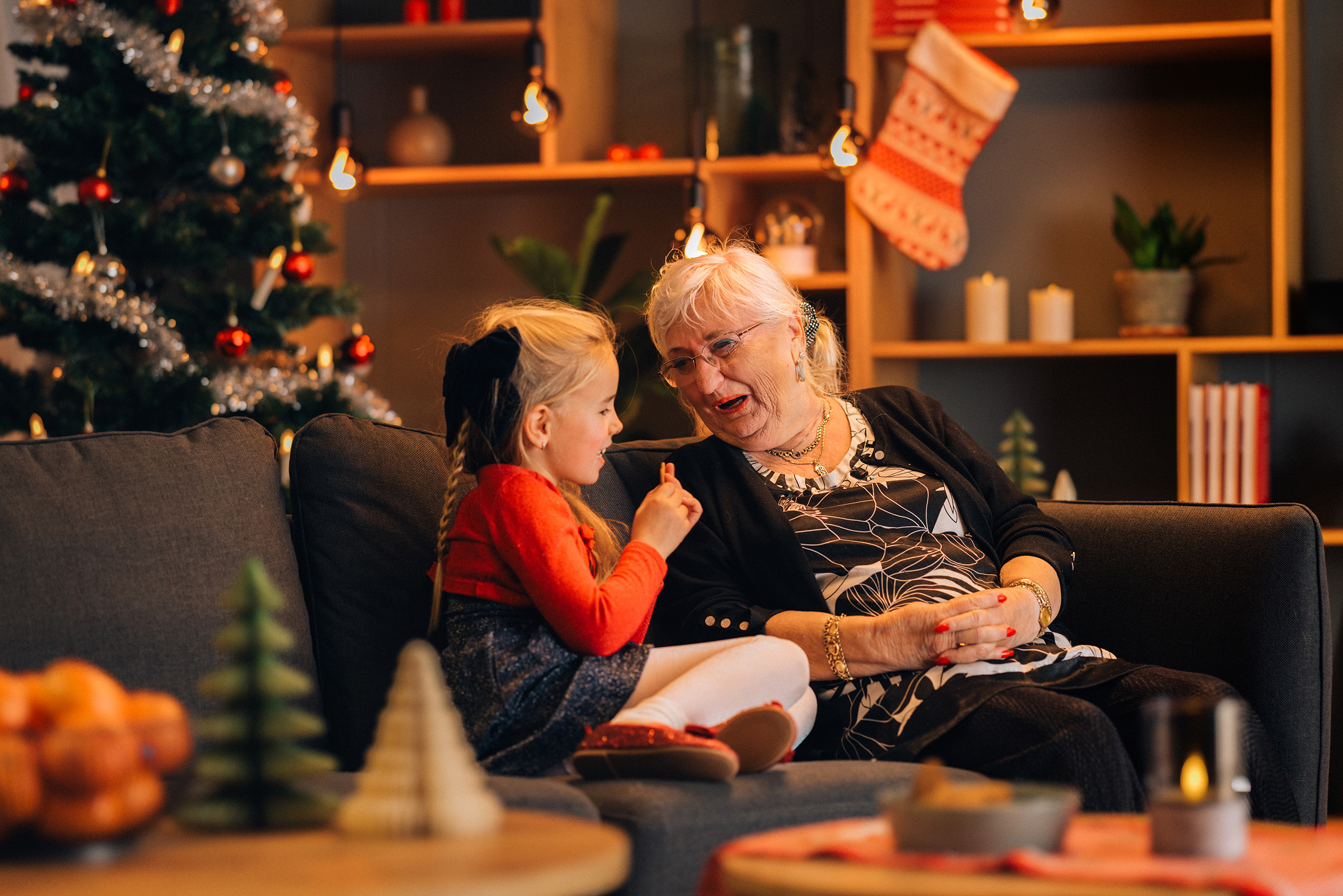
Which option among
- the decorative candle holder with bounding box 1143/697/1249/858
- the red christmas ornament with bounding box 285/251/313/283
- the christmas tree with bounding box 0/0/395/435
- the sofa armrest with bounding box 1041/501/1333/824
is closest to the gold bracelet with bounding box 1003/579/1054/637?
the sofa armrest with bounding box 1041/501/1333/824

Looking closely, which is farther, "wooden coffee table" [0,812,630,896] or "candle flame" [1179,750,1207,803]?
"candle flame" [1179,750,1207,803]

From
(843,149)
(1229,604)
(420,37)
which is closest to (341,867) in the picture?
(1229,604)

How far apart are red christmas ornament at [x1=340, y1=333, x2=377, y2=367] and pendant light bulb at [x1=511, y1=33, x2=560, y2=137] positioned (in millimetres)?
669

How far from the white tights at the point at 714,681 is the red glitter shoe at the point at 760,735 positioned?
6cm

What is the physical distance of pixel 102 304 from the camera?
270 cm

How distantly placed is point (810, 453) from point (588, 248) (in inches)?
63.3

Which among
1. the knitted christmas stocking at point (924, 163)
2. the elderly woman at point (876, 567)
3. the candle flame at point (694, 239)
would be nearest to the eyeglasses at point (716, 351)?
the elderly woman at point (876, 567)

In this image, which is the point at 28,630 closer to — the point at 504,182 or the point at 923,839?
the point at 923,839

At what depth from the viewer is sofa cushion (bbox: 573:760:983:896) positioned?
4.27ft

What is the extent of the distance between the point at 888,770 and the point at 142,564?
91cm

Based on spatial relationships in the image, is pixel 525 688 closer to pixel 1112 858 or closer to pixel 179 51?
pixel 1112 858

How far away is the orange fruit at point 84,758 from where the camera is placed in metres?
0.79

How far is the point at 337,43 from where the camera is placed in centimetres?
357

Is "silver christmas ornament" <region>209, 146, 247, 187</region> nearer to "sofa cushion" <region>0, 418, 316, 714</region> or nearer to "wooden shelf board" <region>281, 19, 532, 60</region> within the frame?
"wooden shelf board" <region>281, 19, 532, 60</region>
